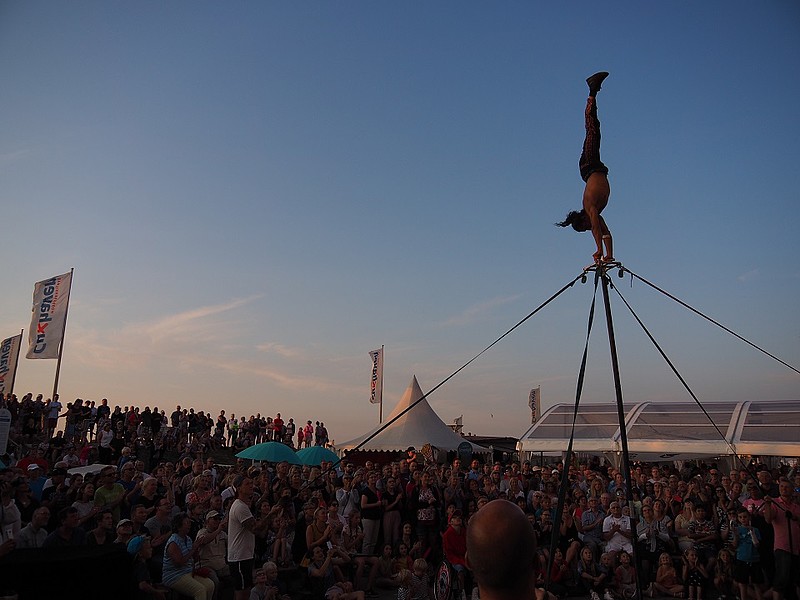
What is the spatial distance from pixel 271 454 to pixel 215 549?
4810 millimetres

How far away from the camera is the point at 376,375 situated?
996 inches

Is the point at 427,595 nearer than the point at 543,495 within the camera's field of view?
Yes

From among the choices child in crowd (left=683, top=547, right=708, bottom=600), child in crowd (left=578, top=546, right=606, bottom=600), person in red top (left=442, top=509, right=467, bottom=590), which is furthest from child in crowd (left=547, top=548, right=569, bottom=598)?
child in crowd (left=683, top=547, right=708, bottom=600)

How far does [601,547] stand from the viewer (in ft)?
31.3

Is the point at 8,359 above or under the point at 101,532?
above

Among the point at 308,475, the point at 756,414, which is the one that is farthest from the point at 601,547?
the point at 756,414

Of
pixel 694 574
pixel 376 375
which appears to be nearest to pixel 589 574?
pixel 694 574

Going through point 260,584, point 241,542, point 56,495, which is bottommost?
point 260,584

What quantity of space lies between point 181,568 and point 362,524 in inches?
145

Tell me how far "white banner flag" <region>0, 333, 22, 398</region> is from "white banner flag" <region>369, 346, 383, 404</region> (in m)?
11.8

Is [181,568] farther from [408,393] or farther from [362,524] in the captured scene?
[408,393]

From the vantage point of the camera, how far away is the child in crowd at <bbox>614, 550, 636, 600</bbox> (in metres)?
8.98

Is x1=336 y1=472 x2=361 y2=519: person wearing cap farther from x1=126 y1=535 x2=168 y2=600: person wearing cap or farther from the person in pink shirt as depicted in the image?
the person in pink shirt

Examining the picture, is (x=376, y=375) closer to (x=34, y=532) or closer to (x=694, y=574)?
(x=694, y=574)
